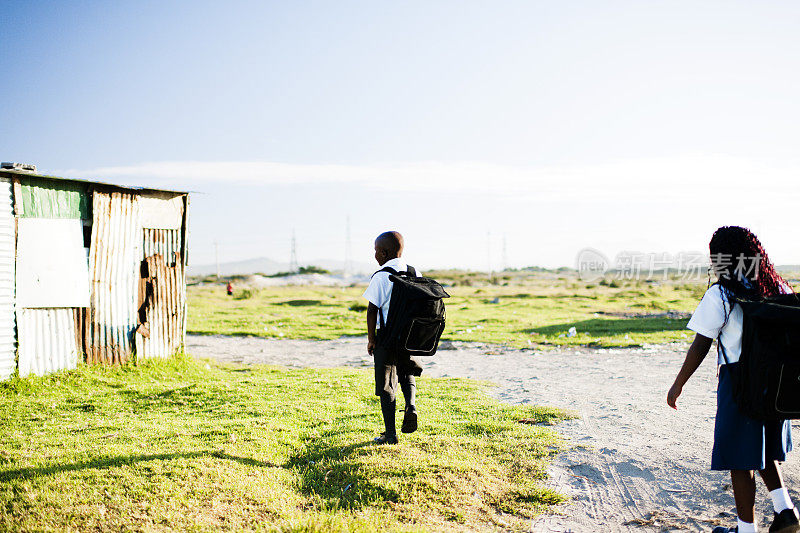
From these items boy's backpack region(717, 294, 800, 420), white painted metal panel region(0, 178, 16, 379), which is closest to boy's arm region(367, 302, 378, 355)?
boy's backpack region(717, 294, 800, 420)

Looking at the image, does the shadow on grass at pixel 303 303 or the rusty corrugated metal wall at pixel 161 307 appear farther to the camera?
the shadow on grass at pixel 303 303

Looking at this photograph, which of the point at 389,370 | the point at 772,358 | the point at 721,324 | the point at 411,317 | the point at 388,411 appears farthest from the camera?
the point at 388,411

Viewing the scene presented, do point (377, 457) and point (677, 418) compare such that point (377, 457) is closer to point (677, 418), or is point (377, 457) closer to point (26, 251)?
point (677, 418)

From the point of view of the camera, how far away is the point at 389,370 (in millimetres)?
5621

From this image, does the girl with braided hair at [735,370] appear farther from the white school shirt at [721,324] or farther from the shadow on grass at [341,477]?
the shadow on grass at [341,477]

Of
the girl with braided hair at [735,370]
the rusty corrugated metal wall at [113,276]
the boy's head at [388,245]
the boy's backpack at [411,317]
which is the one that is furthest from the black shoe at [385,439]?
the rusty corrugated metal wall at [113,276]

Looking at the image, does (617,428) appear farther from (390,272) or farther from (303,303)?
(303,303)

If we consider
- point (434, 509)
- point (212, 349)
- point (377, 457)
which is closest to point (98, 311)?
point (212, 349)

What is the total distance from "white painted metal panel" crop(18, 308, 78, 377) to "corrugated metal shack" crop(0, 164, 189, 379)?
0.05ft

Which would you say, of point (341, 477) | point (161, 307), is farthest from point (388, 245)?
point (161, 307)

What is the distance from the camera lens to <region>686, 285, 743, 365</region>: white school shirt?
3.82m

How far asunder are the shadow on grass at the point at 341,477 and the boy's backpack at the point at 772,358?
2.66 m

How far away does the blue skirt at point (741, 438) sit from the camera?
12.5ft

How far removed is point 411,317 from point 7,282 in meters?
7.20
